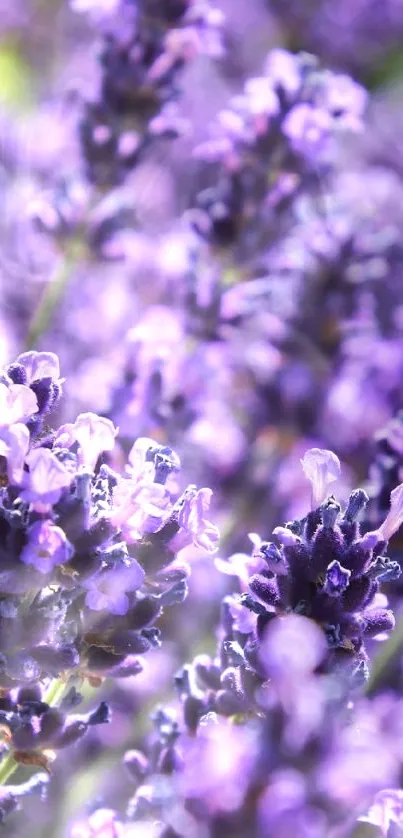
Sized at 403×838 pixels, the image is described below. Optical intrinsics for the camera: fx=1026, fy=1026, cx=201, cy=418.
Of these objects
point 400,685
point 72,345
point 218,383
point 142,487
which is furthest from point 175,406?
point 142,487

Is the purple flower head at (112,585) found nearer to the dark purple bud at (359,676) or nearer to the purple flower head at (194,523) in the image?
the purple flower head at (194,523)

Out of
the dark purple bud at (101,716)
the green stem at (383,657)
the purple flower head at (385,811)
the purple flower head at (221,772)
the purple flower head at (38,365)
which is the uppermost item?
the purple flower head at (38,365)

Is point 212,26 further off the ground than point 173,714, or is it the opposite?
point 212,26

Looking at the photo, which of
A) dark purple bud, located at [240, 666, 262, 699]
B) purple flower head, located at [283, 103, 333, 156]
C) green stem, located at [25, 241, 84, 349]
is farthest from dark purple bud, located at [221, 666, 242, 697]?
purple flower head, located at [283, 103, 333, 156]

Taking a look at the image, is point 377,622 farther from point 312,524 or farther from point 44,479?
point 44,479

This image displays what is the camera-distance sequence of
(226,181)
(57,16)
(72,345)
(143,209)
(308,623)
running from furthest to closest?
1. (57,16)
2. (143,209)
3. (72,345)
4. (226,181)
5. (308,623)

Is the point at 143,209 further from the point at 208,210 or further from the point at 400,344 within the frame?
Result: the point at 400,344

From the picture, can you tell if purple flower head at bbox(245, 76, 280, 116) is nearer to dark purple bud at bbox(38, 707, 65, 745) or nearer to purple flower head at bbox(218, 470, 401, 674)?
purple flower head at bbox(218, 470, 401, 674)

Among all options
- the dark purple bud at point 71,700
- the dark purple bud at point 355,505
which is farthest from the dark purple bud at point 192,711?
the dark purple bud at point 355,505
